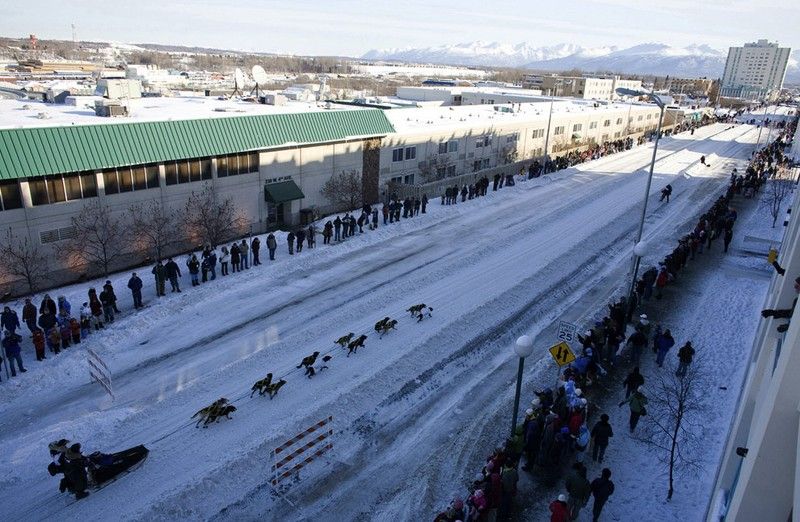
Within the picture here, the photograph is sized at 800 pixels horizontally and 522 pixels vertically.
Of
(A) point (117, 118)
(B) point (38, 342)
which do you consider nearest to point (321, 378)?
(B) point (38, 342)

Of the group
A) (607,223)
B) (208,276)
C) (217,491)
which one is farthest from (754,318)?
(208,276)

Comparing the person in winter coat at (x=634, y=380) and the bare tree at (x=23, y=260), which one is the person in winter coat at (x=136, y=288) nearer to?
the bare tree at (x=23, y=260)

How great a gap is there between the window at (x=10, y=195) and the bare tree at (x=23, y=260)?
2.54ft

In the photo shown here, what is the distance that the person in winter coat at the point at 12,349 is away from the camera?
44.6 feet

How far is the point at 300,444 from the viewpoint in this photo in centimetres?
1153

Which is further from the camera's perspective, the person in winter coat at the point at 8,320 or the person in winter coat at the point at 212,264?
the person in winter coat at the point at 212,264

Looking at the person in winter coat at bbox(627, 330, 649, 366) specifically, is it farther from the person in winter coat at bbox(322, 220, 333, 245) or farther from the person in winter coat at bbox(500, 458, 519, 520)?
the person in winter coat at bbox(322, 220, 333, 245)

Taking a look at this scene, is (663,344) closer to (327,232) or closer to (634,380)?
(634,380)

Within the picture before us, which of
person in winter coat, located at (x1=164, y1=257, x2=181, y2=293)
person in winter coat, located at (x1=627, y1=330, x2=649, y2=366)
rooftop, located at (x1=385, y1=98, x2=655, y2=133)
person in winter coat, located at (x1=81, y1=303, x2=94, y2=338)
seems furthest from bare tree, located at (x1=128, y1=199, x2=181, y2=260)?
person in winter coat, located at (x1=627, y1=330, x2=649, y2=366)

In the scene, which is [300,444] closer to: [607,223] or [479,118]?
[607,223]

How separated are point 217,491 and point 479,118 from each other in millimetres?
38241

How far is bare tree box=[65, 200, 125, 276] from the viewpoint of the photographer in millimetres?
20016

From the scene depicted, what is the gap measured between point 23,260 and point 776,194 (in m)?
35.4

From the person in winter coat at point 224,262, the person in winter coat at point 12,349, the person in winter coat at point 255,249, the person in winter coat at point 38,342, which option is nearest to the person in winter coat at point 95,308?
the person in winter coat at point 38,342
